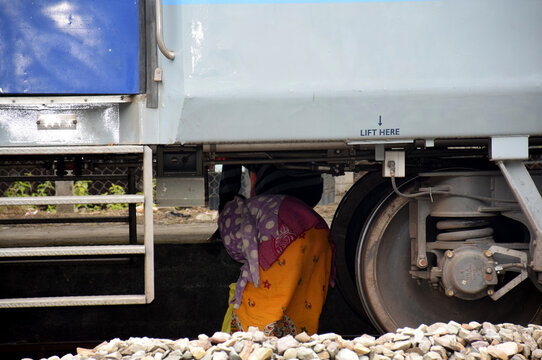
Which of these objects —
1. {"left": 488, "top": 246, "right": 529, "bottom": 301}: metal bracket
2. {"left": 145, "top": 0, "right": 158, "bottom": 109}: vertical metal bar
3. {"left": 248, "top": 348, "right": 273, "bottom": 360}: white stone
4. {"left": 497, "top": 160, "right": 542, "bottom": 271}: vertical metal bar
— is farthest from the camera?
{"left": 488, "top": 246, "right": 529, "bottom": 301}: metal bracket

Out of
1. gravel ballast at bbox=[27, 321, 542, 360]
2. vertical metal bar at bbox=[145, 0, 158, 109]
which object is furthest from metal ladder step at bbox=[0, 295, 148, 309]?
vertical metal bar at bbox=[145, 0, 158, 109]

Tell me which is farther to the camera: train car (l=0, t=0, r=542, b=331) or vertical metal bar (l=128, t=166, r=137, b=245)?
vertical metal bar (l=128, t=166, r=137, b=245)

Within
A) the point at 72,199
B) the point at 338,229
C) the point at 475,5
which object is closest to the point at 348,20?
the point at 475,5

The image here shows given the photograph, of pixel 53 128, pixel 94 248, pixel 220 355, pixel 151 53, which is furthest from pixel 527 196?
pixel 53 128

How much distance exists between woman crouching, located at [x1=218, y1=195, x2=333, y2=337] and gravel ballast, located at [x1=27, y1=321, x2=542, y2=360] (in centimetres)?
82

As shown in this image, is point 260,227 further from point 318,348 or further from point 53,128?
point 53,128

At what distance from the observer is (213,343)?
2777 mm

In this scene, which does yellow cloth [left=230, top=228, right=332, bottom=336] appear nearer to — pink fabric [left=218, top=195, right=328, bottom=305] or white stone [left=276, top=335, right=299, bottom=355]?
pink fabric [left=218, top=195, right=328, bottom=305]

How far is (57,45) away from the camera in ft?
9.48

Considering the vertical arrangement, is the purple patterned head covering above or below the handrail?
below

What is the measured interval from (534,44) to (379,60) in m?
0.84

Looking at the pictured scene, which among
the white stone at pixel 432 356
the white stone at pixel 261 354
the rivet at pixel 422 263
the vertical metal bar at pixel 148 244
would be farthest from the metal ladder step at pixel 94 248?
the rivet at pixel 422 263

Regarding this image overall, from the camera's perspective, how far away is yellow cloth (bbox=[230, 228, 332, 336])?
3.67 metres

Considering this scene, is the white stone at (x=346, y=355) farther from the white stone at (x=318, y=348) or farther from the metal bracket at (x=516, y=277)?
the metal bracket at (x=516, y=277)
